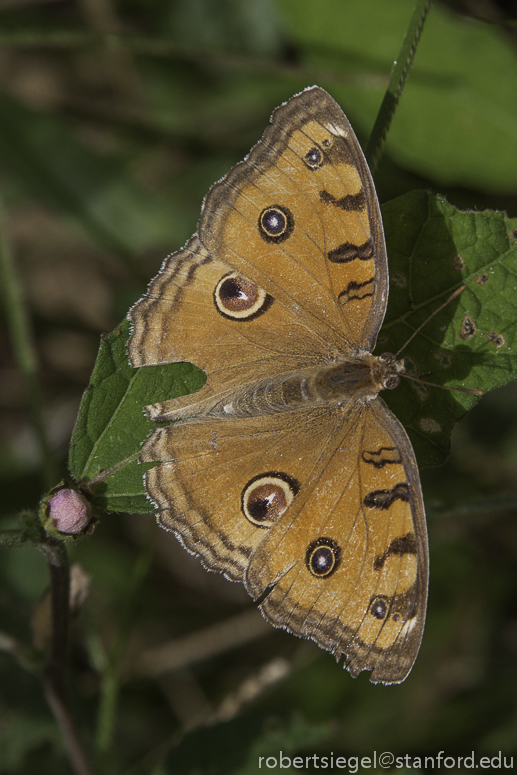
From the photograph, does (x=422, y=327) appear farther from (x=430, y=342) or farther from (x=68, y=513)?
(x=68, y=513)

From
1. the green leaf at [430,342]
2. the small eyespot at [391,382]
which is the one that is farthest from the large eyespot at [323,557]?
the small eyespot at [391,382]

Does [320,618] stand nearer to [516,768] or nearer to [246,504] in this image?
[246,504]

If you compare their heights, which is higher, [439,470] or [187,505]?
[187,505]

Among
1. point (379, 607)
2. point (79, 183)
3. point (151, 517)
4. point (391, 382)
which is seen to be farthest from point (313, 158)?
point (79, 183)

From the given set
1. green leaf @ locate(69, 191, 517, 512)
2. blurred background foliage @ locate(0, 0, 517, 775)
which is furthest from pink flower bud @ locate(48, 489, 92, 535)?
blurred background foliage @ locate(0, 0, 517, 775)

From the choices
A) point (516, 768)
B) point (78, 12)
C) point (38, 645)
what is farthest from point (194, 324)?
point (78, 12)
